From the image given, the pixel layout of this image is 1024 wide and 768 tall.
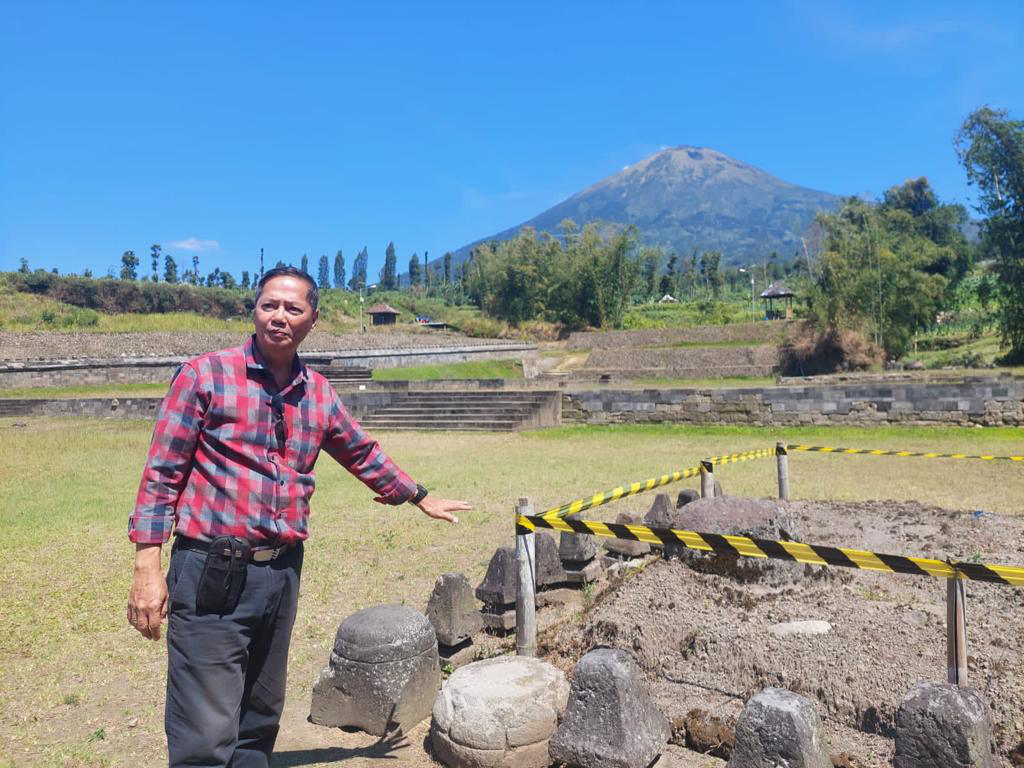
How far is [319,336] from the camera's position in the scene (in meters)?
40.7

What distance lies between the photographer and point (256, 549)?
6.61 ft

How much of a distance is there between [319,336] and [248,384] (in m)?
40.1

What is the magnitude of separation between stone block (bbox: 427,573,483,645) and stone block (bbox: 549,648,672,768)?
48.7 inches

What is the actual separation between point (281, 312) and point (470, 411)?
49.3 feet

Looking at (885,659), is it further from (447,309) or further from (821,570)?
(447,309)

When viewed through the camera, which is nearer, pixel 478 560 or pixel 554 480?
pixel 478 560

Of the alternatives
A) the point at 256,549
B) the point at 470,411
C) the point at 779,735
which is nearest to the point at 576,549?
the point at 779,735

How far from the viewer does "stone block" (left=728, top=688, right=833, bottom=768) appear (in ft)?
7.54

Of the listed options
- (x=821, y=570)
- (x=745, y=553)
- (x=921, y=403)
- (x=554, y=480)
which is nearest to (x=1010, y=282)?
(x=921, y=403)

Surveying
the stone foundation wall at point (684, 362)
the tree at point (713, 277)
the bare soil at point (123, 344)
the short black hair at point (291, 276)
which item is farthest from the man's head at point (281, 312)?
the tree at point (713, 277)

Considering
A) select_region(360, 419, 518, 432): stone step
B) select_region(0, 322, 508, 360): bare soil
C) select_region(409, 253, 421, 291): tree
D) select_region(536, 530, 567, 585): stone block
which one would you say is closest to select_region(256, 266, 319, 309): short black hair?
select_region(536, 530, 567, 585): stone block

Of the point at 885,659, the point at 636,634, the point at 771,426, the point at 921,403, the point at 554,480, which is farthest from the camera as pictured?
the point at 771,426

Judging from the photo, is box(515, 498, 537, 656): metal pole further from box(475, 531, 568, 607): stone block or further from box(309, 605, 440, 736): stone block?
box(475, 531, 568, 607): stone block

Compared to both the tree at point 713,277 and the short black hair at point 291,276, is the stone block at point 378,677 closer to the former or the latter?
the short black hair at point 291,276
